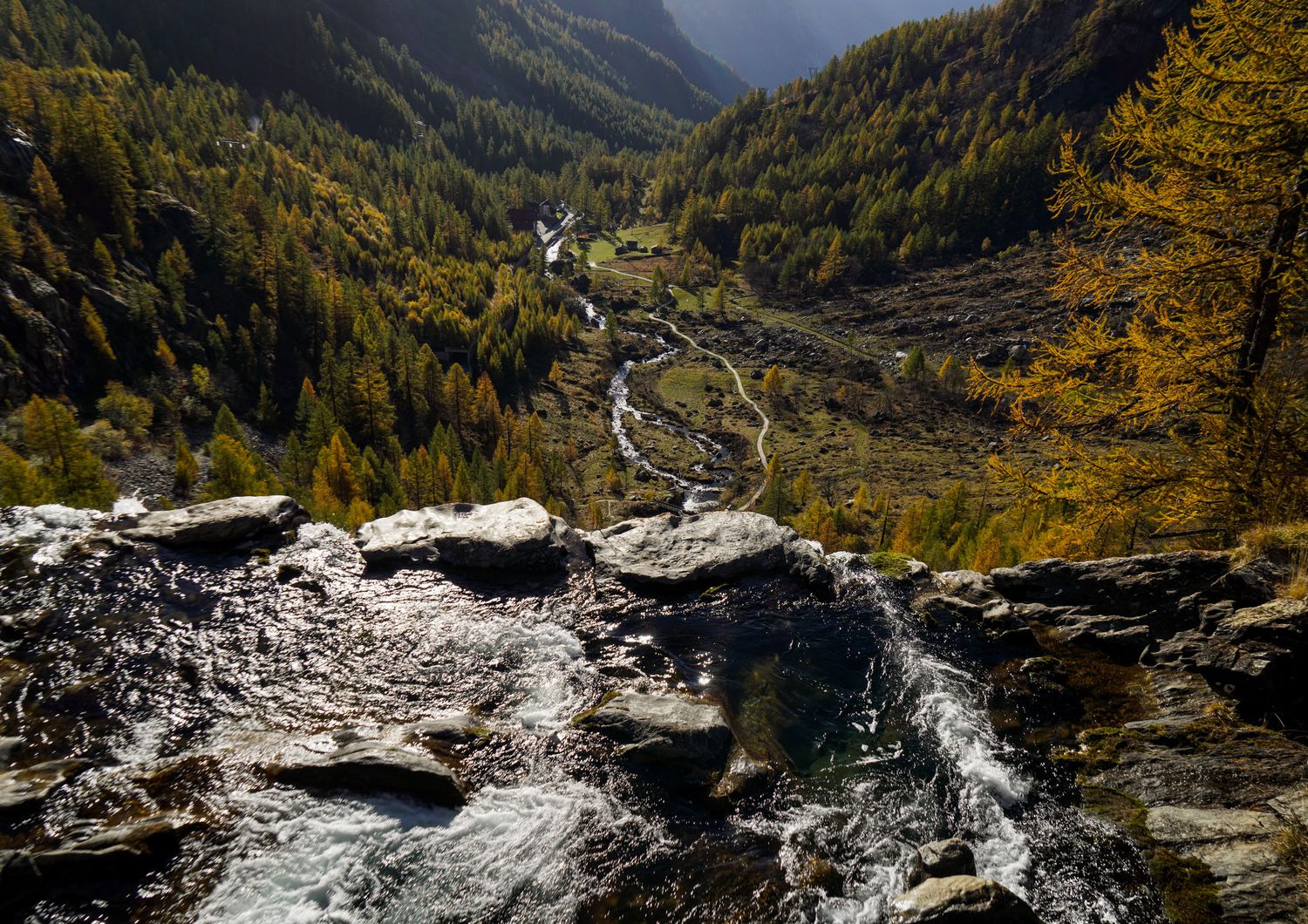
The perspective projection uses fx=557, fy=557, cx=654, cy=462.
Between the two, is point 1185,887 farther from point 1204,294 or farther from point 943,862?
point 1204,294

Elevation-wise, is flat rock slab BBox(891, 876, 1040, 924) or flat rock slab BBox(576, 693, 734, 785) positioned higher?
flat rock slab BBox(576, 693, 734, 785)

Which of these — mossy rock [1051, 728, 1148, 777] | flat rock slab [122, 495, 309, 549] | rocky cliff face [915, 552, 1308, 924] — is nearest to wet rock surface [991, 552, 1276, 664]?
rocky cliff face [915, 552, 1308, 924]

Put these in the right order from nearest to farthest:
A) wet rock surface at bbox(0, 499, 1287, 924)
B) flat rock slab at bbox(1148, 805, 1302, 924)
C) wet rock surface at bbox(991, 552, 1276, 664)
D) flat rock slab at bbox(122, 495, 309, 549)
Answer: flat rock slab at bbox(1148, 805, 1302, 924) < wet rock surface at bbox(0, 499, 1287, 924) < wet rock surface at bbox(991, 552, 1276, 664) < flat rock slab at bbox(122, 495, 309, 549)

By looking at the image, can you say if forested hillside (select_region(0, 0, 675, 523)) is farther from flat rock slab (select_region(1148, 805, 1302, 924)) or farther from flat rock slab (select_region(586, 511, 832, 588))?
flat rock slab (select_region(1148, 805, 1302, 924))

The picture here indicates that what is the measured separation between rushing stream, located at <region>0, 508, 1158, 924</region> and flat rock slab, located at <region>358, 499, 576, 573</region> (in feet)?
6.34

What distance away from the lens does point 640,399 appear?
160 meters

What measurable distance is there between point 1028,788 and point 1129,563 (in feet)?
41.6

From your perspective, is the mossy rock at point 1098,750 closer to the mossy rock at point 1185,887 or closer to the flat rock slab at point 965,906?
the mossy rock at point 1185,887

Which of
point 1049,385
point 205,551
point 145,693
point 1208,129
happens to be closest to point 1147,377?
point 1049,385

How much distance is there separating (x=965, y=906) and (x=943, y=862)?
70.8 inches

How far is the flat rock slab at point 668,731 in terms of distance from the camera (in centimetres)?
1986

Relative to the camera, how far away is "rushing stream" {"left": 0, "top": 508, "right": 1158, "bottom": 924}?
15.7 metres

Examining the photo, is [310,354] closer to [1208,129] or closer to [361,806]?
[361,806]

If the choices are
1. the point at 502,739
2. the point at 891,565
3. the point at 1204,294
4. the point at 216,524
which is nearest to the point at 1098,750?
the point at 891,565
